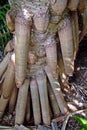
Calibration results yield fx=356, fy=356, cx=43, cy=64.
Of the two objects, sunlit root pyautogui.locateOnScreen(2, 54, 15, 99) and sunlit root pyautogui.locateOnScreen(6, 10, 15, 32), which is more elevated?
sunlit root pyautogui.locateOnScreen(6, 10, 15, 32)

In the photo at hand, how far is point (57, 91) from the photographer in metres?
1.98

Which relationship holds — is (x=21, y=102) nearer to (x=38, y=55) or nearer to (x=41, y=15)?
(x=38, y=55)

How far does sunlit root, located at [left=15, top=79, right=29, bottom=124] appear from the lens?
1.94 m

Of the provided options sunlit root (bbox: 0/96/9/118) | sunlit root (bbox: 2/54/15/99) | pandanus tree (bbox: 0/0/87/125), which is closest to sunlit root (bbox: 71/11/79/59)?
pandanus tree (bbox: 0/0/87/125)

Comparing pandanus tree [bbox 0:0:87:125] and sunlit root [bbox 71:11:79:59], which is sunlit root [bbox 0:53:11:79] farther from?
sunlit root [bbox 71:11:79:59]

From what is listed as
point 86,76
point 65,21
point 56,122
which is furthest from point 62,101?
point 65,21

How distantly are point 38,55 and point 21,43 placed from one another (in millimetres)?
164

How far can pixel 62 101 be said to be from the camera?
2.03m

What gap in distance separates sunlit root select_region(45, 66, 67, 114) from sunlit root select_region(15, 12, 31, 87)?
144mm

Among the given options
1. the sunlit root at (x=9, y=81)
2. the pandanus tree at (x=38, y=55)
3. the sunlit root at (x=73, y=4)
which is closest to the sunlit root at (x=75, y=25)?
the pandanus tree at (x=38, y=55)

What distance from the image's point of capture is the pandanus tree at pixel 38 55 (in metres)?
1.69

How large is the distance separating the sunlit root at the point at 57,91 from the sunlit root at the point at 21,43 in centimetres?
14

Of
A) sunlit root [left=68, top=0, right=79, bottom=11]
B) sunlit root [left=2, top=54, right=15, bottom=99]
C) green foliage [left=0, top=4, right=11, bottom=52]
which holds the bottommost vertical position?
sunlit root [left=2, top=54, right=15, bottom=99]

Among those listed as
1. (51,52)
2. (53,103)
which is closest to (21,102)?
(53,103)
